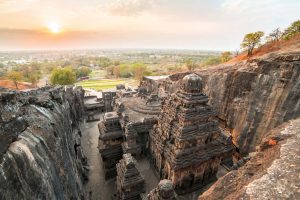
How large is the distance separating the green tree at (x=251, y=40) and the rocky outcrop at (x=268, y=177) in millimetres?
27547

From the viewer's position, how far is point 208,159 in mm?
12938

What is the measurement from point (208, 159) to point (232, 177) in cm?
714

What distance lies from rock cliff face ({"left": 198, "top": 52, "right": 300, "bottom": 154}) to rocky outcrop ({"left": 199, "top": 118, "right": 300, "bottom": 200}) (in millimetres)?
8518

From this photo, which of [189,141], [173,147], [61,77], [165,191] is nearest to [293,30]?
[189,141]

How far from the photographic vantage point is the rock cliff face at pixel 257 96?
13812 millimetres

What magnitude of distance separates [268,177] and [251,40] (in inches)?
1220

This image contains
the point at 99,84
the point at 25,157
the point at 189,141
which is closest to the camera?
Answer: the point at 25,157

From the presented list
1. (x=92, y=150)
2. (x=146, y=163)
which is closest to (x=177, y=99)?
(x=146, y=163)

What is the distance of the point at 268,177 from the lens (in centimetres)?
519

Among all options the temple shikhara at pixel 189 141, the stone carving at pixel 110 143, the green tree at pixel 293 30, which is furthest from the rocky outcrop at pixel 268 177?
the green tree at pixel 293 30

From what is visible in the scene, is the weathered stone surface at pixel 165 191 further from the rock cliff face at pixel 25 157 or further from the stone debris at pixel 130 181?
the rock cliff face at pixel 25 157

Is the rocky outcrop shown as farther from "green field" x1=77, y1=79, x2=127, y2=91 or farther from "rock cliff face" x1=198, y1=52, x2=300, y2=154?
"green field" x1=77, y1=79, x2=127, y2=91

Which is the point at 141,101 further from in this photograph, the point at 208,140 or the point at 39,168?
the point at 39,168

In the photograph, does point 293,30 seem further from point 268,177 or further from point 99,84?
point 99,84
